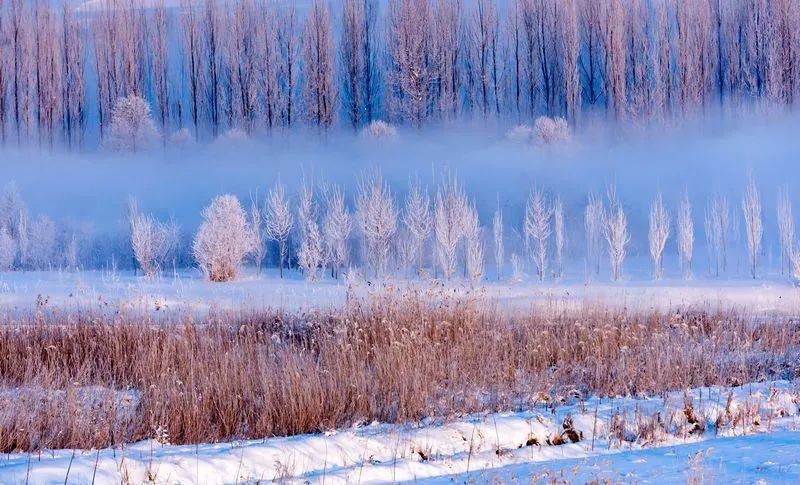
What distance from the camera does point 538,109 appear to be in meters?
30.8

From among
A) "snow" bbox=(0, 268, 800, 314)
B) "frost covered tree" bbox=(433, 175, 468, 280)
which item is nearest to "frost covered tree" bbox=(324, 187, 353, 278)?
"snow" bbox=(0, 268, 800, 314)

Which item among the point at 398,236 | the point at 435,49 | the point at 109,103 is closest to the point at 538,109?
the point at 435,49

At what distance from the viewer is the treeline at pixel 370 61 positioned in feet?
94.5

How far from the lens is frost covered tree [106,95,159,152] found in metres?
30.2

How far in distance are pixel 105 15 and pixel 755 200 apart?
25097mm

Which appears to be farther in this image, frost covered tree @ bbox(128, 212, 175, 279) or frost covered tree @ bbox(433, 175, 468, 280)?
frost covered tree @ bbox(128, 212, 175, 279)

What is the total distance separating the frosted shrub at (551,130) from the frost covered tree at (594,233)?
532 centimetres

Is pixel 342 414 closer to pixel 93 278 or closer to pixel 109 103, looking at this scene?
pixel 93 278

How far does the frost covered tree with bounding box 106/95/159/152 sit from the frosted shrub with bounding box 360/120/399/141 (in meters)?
8.58

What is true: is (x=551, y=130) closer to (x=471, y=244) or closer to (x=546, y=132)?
(x=546, y=132)

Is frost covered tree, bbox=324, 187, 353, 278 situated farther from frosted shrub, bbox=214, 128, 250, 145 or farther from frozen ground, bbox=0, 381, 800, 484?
frozen ground, bbox=0, 381, 800, 484

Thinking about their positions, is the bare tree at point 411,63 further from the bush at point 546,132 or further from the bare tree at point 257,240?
the bare tree at point 257,240

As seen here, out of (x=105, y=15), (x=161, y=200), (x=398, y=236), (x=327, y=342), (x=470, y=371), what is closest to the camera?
(x=470, y=371)

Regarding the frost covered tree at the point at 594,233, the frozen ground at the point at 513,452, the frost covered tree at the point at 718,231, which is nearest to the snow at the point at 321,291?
the frost covered tree at the point at 594,233
